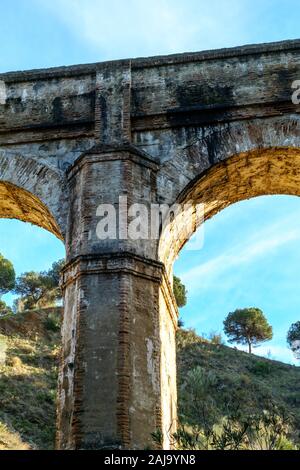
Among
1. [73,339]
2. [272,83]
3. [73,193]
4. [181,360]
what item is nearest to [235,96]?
[272,83]

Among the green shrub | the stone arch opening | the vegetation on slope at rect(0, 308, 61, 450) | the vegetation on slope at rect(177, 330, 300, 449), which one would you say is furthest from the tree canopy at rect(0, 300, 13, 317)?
the stone arch opening

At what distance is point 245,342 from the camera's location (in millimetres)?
35000

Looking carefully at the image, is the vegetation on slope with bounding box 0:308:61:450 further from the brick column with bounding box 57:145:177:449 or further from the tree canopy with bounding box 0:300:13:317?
the brick column with bounding box 57:145:177:449

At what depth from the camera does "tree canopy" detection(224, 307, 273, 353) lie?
114 feet

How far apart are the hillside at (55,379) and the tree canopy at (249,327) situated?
12.9ft

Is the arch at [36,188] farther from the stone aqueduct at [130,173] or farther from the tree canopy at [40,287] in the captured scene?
the tree canopy at [40,287]

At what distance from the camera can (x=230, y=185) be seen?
968 centimetres

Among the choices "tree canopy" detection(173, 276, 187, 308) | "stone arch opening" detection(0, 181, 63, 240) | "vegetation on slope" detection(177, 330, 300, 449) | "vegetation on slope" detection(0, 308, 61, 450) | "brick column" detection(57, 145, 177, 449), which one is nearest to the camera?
"brick column" detection(57, 145, 177, 449)

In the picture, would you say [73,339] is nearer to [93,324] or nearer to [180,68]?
[93,324]

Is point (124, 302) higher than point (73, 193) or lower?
lower

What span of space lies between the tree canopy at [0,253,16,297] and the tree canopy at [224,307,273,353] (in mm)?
11849

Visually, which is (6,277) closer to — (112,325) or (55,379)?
(55,379)
